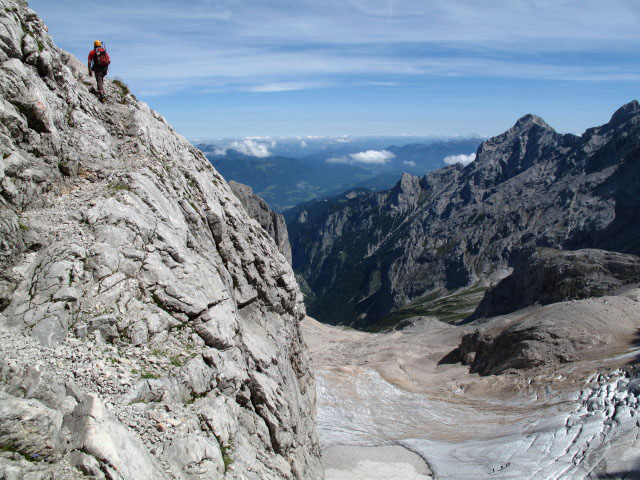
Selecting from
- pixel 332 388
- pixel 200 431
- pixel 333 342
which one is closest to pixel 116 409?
pixel 200 431

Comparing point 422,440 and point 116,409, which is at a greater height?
point 116,409

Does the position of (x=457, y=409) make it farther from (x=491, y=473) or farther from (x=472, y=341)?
(x=472, y=341)

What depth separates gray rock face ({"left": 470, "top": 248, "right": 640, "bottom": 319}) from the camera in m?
98.9

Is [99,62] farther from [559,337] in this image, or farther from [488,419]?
[559,337]

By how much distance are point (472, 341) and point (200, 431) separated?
65.6 meters

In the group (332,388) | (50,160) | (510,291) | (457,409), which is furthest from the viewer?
(510,291)

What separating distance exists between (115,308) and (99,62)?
1548cm

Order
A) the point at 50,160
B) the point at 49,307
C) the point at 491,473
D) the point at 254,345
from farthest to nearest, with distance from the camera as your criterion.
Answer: the point at 491,473, the point at 254,345, the point at 50,160, the point at 49,307

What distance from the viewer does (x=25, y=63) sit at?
19.0 metres

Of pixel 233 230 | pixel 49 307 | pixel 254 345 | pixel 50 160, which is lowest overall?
pixel 254 345

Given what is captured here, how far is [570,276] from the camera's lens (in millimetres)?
104875

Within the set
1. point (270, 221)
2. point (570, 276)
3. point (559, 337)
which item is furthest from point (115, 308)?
point (270, 221)

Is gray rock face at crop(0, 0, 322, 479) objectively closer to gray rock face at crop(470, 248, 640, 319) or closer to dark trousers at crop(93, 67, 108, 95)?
dark trousers at crop(93, 67, 108, 95)

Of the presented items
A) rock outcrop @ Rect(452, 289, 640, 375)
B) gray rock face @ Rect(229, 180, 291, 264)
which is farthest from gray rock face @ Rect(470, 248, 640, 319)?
gray rock face @ Rect(229, 180, 291, 264)
